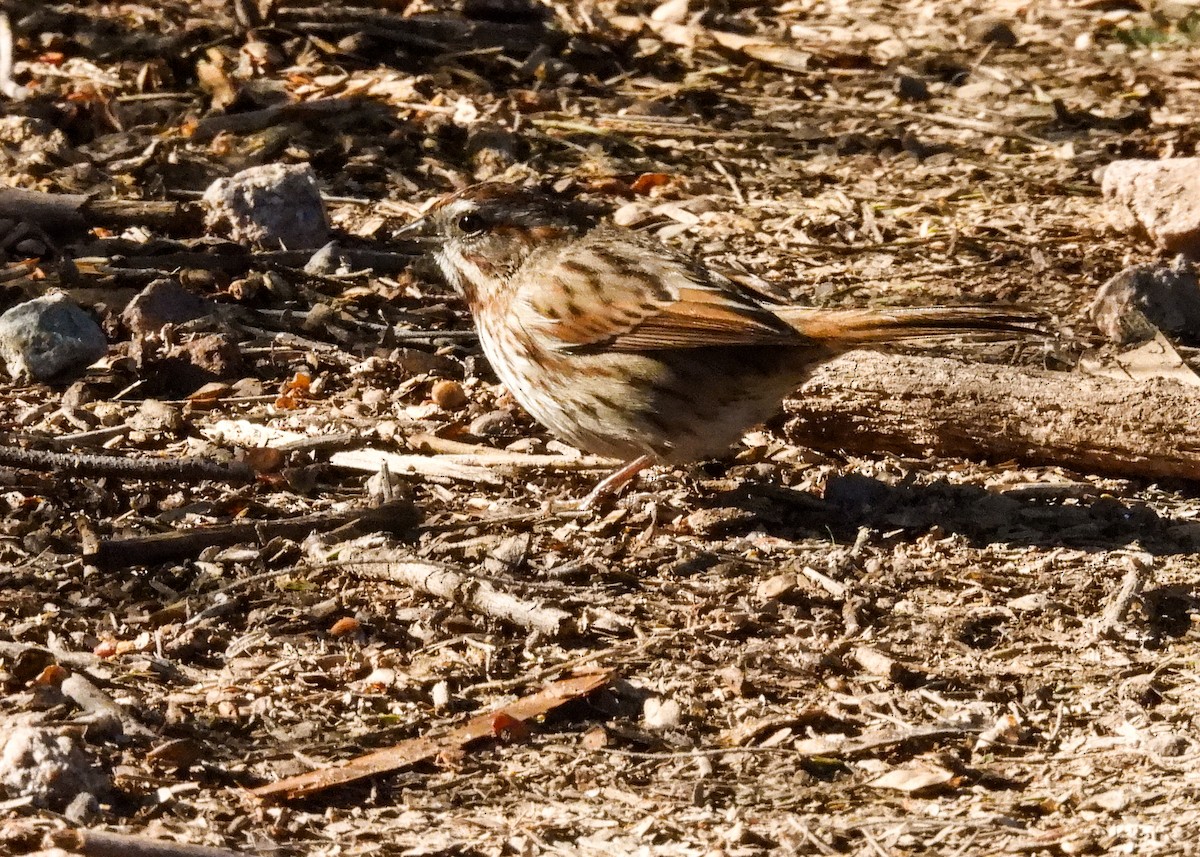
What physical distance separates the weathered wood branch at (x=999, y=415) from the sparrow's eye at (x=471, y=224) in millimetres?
1276

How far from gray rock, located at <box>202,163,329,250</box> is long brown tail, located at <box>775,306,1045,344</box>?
2305 millimetres

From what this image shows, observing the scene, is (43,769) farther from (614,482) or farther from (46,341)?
(46,341)

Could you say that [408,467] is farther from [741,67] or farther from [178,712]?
[741,67]

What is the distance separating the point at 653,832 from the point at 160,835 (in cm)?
103

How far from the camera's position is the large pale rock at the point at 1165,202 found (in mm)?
6645

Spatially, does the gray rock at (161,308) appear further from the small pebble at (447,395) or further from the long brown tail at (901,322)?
the long brown tail at (901,322)

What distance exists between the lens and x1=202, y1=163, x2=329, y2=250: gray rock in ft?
21.6

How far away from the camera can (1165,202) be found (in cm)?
670

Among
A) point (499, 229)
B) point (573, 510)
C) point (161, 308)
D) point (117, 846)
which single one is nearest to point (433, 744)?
point (117, 846)

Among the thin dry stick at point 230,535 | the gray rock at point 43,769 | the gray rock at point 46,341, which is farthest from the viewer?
the gray rock at point 46,341

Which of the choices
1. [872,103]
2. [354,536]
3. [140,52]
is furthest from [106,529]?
[872,103]

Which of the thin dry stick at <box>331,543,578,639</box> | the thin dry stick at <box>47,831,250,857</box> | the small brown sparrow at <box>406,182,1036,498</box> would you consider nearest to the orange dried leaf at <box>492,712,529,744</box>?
the thin dry stick at <box>331,543,578,639</box>

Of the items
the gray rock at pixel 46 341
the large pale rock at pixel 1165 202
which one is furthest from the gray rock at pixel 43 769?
the large pale rock at pixel 1165 202

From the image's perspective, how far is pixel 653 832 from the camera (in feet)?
11.9
